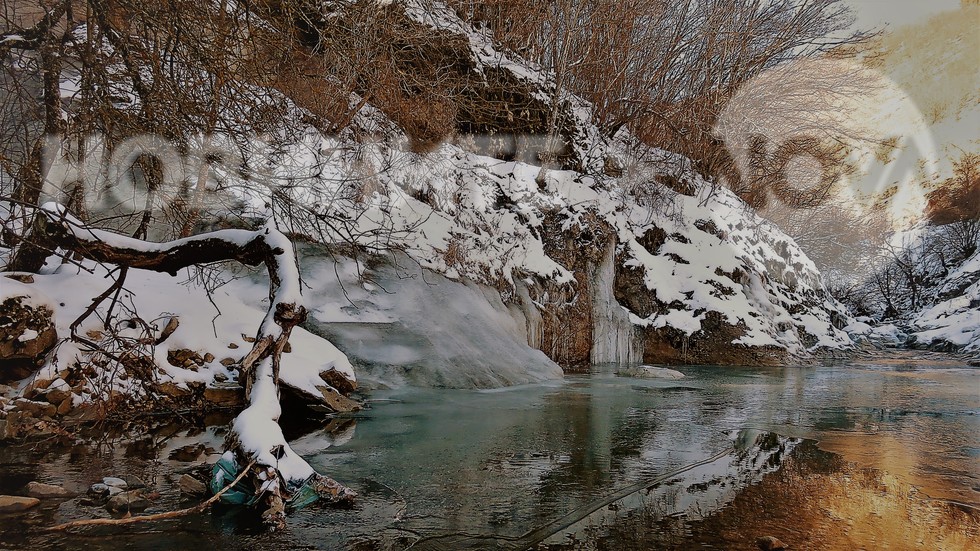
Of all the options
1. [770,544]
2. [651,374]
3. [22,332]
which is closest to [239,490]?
[770,544]

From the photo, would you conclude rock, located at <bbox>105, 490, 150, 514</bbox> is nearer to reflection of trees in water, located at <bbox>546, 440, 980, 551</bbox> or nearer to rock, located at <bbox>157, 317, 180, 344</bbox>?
reflection of trees in water, located at <bbox>546, 440, 980, 551</bbox>

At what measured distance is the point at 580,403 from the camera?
17.8ft

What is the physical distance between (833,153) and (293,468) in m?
17.2

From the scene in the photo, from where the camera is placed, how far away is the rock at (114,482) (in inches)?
97.1

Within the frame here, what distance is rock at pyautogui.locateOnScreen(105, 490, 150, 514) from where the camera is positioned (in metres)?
2.24

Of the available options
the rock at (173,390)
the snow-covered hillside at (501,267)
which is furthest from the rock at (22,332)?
the rock at (173,390)

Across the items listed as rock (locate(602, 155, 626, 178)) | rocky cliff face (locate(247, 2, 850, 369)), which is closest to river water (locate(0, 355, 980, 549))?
rocky cliff face (locate(247, 2, 850, 369))

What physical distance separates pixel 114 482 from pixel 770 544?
270 cm

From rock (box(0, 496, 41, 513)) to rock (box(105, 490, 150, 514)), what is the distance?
0.27 m

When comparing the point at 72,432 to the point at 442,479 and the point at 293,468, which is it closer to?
the point at 293,468

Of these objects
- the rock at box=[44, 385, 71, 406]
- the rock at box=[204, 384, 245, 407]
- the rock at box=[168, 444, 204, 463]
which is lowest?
the rock at box=[168, 444, 204, 463]

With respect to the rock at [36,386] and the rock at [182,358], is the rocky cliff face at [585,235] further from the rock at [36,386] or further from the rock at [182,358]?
the rock at [36,386]

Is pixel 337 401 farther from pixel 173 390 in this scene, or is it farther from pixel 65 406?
pixel 65 406

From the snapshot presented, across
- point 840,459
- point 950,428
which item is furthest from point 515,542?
point 950,428
